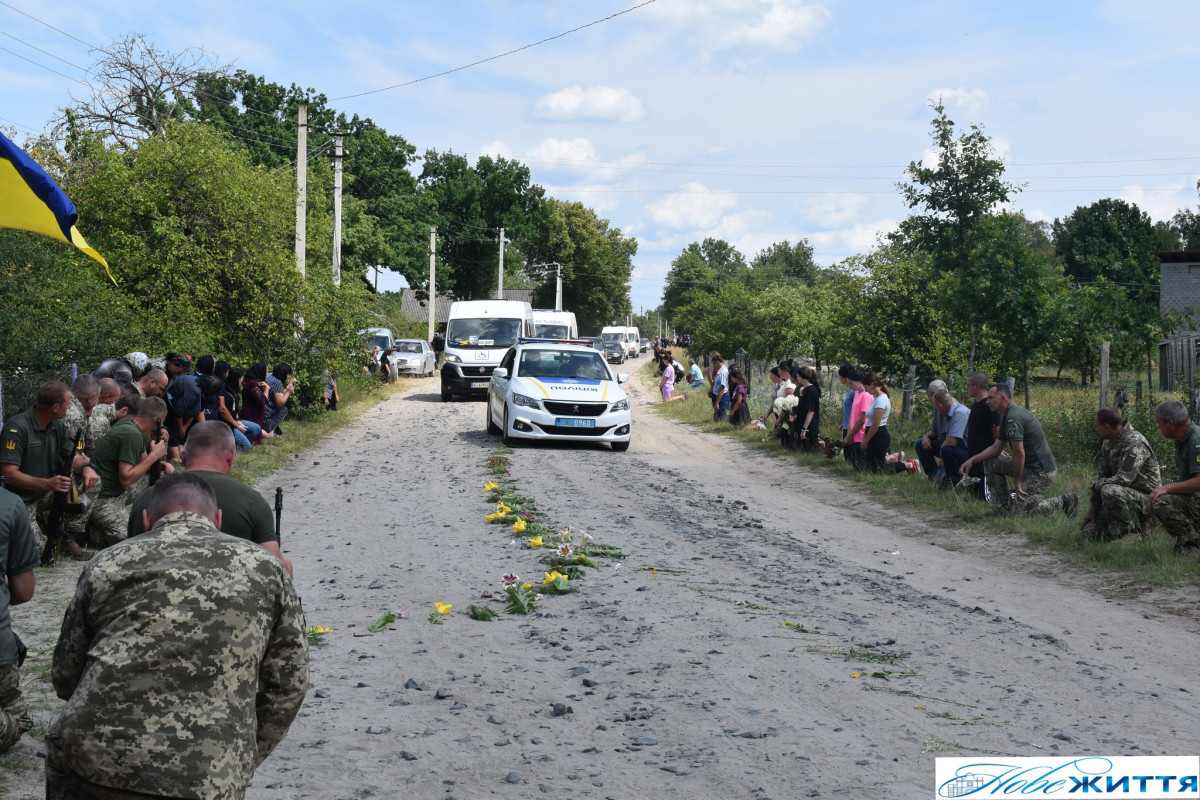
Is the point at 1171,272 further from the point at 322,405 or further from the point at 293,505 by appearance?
the point at 293,505

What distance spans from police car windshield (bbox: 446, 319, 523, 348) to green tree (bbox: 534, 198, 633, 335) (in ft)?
218

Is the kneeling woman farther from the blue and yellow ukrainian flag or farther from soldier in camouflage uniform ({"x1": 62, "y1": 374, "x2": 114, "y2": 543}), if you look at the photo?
the blue and yellow ukrainian flag

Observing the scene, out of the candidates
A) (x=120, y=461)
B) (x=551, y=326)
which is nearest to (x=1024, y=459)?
(x=120, y=461)

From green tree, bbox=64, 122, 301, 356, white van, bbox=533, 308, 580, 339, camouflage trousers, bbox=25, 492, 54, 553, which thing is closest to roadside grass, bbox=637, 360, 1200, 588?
camouflage trousers, bbox=25, 492, 54, 553

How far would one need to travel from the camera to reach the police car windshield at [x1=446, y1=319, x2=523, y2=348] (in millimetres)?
30141

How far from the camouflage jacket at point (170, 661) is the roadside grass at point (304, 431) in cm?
1127

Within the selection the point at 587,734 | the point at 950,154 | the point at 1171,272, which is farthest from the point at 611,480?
the point at 1171,272

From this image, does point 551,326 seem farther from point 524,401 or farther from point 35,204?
point 35,204

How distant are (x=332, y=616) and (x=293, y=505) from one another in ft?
18.1

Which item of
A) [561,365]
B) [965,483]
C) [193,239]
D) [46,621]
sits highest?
[193,239]

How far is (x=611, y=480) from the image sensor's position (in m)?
14.9

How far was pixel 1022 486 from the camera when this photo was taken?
1182 centimetres

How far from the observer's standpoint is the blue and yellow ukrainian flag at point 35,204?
308 inches

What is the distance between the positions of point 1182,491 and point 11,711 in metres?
8.95
